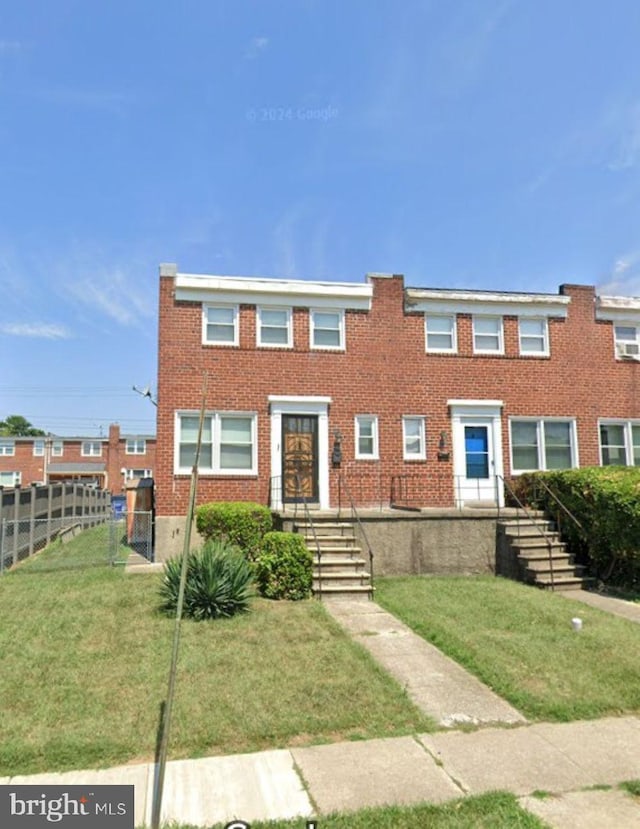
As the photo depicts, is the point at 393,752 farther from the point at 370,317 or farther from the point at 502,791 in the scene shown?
the point at 370,317

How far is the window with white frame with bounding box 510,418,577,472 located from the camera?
1534 centimetres

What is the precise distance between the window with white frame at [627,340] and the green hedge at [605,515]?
570cm

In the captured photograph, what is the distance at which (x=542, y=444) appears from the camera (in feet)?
50.7

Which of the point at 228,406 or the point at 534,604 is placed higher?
the point at 228,406

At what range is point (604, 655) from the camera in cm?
678

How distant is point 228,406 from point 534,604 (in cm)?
825

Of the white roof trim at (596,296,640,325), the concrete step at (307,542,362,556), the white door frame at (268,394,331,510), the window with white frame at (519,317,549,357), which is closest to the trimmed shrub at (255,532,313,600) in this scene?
the concrete step at (307,542,362,556)

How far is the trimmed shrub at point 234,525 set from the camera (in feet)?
40.0

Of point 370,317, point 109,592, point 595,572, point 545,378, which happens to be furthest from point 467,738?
point 545,378

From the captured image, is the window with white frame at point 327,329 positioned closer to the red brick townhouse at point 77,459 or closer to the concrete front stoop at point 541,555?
the concrete front stoop at point 541,555

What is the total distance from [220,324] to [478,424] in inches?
292

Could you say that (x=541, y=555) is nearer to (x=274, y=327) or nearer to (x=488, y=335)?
(x=488, y=335)

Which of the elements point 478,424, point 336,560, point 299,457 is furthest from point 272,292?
point 336,560

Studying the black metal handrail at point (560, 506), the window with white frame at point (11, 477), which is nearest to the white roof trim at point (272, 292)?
the black metal handrail at point (560, 506)
